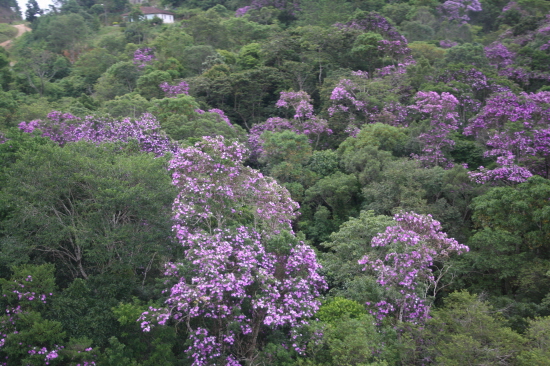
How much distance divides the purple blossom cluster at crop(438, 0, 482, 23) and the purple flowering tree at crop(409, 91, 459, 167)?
25870mm

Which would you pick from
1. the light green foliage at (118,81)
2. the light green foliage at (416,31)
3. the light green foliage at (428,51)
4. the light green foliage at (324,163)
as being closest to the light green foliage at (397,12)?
the light green foliage at (416,31)

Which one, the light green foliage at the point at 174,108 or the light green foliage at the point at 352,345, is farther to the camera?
the light green foliage at the point at 174,108

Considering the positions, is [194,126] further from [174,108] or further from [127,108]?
[127,108]

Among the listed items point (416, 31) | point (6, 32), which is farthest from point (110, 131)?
point (6, 32)

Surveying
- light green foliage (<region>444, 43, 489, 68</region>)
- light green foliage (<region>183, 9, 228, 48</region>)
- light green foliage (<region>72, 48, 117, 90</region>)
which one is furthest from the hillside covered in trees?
light green foliage (<region>183, 9, 228, 48</region>)

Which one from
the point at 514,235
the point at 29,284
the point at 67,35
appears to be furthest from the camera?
the point at 67,35

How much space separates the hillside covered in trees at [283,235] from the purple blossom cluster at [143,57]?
411 inches

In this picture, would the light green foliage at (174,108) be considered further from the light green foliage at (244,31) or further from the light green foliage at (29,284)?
the light green foliage at (244,31)

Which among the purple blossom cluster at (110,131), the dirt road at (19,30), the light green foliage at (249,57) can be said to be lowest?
the dirt road at (19,30)

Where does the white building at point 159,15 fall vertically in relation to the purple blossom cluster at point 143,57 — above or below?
below

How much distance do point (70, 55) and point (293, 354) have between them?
42.0m

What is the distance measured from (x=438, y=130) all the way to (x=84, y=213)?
13744 mm

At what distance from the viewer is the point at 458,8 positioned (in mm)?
39625

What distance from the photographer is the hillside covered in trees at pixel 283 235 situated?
26.5 ft
